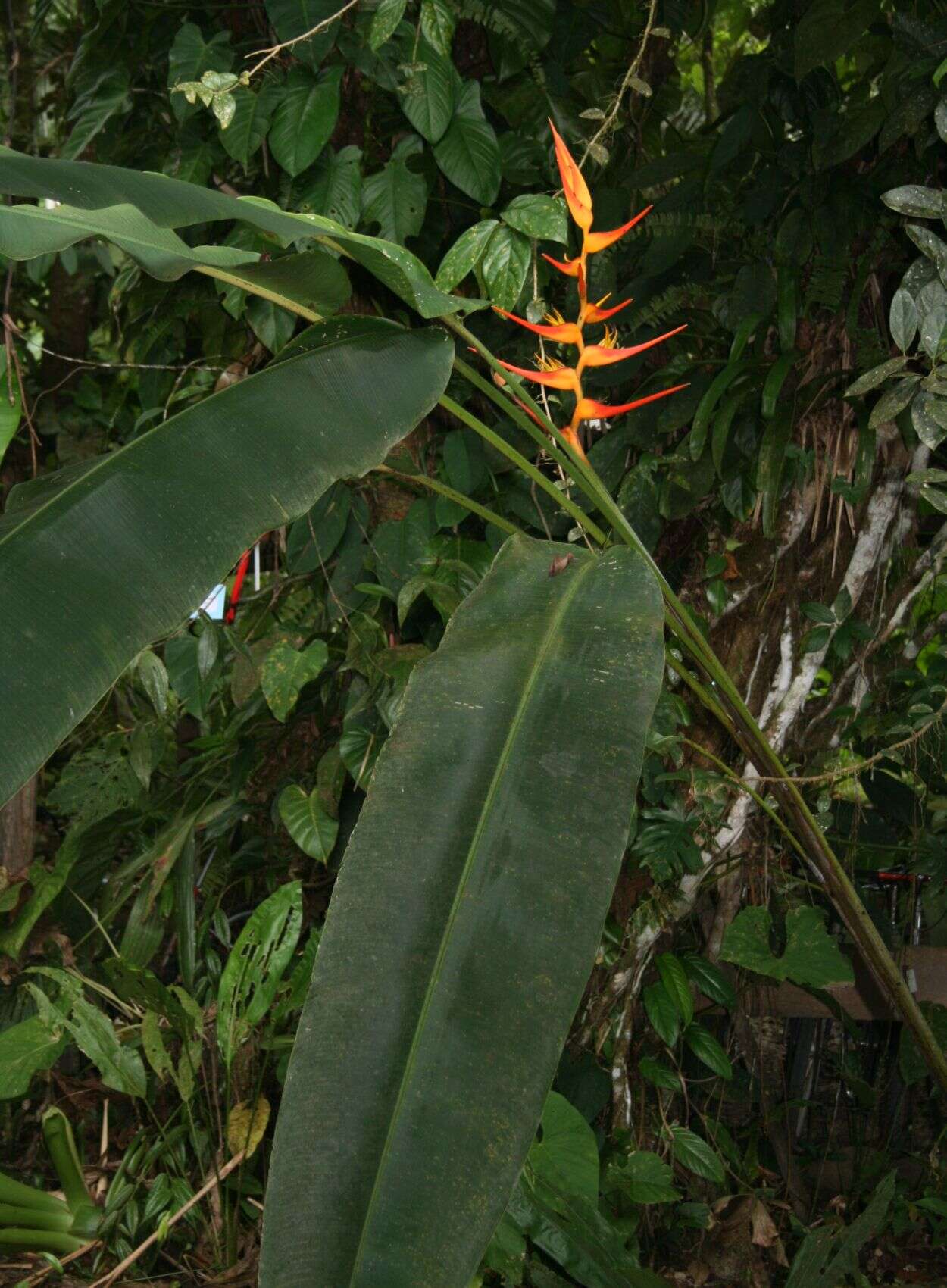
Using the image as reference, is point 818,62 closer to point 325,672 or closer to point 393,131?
point 393,131

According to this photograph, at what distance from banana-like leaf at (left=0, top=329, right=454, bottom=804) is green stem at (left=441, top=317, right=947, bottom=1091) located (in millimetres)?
105

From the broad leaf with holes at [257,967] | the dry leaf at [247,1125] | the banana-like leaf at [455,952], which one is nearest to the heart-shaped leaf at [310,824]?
the broad leaf with holes at [257,967]

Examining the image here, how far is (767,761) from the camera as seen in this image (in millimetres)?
1473

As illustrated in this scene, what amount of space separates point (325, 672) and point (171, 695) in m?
0.41

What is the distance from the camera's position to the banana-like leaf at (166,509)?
2.90ft

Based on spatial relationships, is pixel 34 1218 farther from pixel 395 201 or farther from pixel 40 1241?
pixel 395 201

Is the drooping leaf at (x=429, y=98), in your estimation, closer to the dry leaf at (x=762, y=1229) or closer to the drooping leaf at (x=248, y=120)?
the drooping leaf at (x=248, y=120)

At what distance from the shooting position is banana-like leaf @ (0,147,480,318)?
931mm

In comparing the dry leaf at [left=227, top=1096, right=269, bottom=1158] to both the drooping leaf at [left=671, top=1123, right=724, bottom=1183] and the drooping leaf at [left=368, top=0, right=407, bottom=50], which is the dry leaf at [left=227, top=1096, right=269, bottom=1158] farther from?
the drooping leaf at [left=368, top=0, right=407, bottom=50]

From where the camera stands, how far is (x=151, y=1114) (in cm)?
192

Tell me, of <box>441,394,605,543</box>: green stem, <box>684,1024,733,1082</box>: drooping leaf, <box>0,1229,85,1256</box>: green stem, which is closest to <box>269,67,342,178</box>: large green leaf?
<box>441,394,605,543</box>: green stem

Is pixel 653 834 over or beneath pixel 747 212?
beneath

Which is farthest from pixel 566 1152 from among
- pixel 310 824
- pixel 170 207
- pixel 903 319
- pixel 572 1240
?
pixel 170 207

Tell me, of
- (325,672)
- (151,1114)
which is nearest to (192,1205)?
(151,1114)
